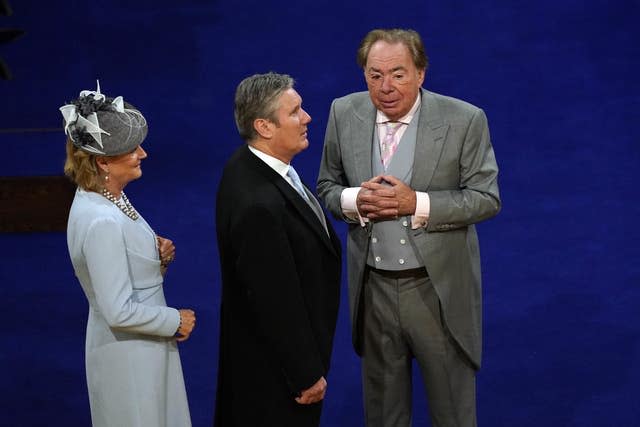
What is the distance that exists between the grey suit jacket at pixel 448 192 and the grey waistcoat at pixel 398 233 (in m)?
0.03

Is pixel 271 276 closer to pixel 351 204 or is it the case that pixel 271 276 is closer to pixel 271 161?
pixel 271 161

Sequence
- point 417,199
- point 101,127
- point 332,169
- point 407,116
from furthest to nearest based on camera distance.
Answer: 1. point 332,169
2. point 407,116
3. point 417,199
4. point 101,127

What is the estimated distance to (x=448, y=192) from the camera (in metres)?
3.49

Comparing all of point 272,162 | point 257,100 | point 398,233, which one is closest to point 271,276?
point 272,162

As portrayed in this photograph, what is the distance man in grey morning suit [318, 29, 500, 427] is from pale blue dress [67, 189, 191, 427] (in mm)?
703

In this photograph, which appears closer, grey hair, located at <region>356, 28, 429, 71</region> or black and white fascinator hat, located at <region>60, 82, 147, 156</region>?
black and white fascinator hat, located at <region>60, 82, 147, 156</region>

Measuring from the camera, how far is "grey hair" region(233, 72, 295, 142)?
3.13 metres

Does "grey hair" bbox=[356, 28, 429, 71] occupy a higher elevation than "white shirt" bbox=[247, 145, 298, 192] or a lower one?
higher

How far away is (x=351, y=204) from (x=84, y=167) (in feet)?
2.86

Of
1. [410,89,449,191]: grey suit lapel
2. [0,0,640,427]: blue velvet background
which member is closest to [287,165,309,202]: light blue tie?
[410,89,449,191]: grey suit lapel

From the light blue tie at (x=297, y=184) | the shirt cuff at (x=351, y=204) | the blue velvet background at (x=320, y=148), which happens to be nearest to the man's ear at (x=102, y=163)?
the light blue tie at (x=297, y=184)

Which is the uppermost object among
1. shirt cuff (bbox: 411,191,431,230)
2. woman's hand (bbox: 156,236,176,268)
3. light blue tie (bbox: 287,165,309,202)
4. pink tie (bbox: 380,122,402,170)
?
pink tie (bbox: 380,122,402,170)

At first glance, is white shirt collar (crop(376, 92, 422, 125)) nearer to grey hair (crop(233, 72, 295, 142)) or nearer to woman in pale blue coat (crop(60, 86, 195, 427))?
grey hair (crop(233, 72, 295, 142))

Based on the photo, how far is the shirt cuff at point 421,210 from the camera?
3.45 metres
